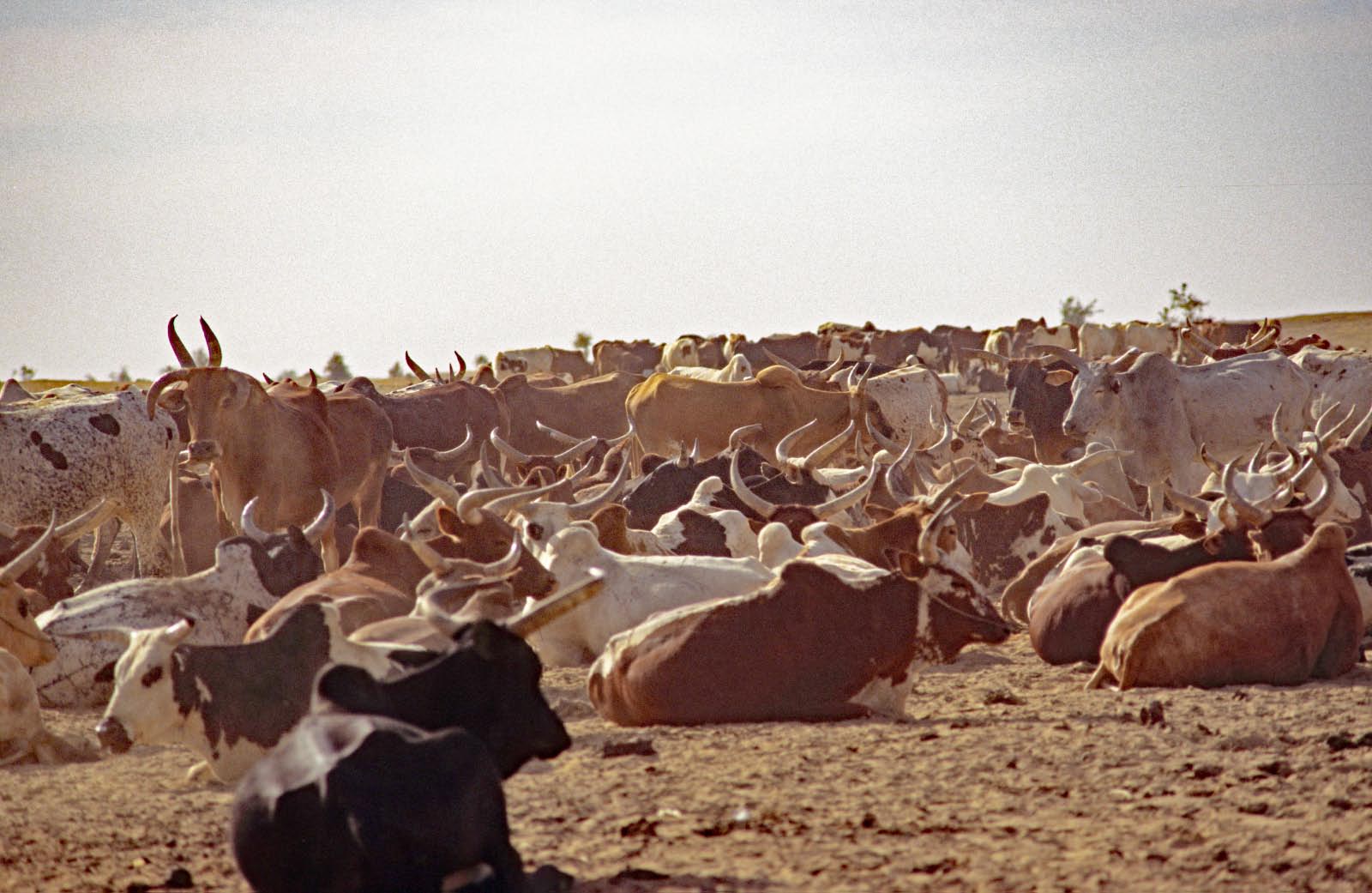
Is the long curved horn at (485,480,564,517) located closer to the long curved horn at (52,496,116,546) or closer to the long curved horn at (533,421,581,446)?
the long curved horn at (52,496,116,546)

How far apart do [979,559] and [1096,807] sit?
6257 mm

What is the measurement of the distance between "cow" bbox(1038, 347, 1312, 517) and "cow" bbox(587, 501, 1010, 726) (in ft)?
24.9

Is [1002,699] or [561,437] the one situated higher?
[561,437]

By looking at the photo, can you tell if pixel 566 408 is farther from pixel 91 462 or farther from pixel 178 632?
pixel 178 632

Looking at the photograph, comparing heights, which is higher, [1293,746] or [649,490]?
[649,490]

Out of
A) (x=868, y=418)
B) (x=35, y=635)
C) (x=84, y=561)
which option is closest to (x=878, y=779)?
(x=35, y=635)

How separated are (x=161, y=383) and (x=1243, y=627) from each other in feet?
23.9

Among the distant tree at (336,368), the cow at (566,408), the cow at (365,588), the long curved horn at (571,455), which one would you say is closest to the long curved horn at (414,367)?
the cow at (566,408)

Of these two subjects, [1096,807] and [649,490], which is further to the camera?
[649,490]

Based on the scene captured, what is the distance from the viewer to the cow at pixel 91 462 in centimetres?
1257

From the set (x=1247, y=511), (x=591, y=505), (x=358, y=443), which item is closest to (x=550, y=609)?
(x=1247, y=511)

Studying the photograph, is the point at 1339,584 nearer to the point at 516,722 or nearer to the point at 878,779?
the point at 878,779

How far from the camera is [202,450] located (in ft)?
37.0

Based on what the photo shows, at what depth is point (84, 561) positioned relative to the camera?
49.1 ft
